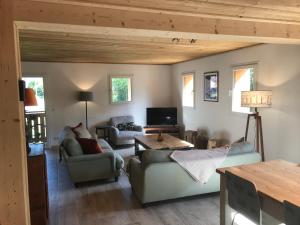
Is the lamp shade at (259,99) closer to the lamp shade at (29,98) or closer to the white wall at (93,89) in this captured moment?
the lamp shade at (29,98)

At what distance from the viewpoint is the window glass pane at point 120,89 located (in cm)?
769

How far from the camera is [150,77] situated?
8.09 m

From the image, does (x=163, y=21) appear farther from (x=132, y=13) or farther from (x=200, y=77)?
(x=200, y=77)

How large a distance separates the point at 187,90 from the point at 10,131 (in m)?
6.15

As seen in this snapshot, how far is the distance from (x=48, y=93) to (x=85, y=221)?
4.84 m

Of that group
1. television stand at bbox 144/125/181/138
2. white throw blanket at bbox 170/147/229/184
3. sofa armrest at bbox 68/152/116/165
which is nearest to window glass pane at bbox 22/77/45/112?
television stand at bbox 144/125/181/138

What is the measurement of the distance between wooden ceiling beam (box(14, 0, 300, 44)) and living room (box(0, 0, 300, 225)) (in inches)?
0.4

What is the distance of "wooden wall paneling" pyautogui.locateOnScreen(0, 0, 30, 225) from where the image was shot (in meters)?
1.82

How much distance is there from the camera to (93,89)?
24.4 feet

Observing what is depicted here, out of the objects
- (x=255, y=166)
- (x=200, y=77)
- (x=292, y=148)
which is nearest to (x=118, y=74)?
(x=200, y=77)

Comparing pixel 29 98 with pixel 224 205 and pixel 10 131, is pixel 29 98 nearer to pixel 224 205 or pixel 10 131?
pixel 10 131

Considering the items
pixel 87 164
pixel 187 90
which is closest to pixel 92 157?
pixel 87 164

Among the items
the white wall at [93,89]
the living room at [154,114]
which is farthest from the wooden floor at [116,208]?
the white wall at [93,89]

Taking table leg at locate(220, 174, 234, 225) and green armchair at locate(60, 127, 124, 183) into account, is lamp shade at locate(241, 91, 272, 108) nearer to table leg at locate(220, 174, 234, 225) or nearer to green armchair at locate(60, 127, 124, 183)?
table leg at locate(220, 174, 234, 225)
